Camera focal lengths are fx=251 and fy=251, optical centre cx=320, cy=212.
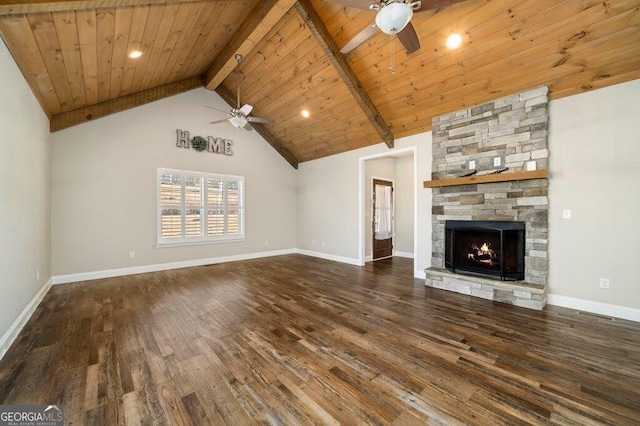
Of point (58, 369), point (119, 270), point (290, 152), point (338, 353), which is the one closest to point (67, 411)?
point (58, 369)

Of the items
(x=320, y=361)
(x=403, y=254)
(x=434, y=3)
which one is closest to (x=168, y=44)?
(x=434, y=3)

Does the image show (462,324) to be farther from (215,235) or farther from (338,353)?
(215,235)

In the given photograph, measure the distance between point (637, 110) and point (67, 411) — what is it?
20.4 feet

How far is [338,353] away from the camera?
2.35m

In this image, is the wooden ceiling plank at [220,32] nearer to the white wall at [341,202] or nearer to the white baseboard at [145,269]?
the white wall at [341,202]

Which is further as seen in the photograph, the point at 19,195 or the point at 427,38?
the point at 427,38

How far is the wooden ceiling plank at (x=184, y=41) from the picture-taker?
11.0 feet

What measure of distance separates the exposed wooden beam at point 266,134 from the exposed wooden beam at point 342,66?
331cm

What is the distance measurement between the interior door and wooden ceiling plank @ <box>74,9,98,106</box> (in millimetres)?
5792

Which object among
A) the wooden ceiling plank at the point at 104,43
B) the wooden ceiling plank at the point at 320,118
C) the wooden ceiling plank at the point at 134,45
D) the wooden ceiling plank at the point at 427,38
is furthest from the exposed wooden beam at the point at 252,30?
the wooden ceiling plank at the point at 104,43

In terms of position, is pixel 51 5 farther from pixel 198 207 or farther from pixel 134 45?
pixel 198 207

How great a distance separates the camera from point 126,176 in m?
5.17

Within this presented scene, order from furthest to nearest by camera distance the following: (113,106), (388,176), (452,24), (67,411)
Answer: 1. (388,176)
2. (113,106)
3. (452,24)
4. (67,411)

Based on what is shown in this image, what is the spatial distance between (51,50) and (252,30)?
248 cm
